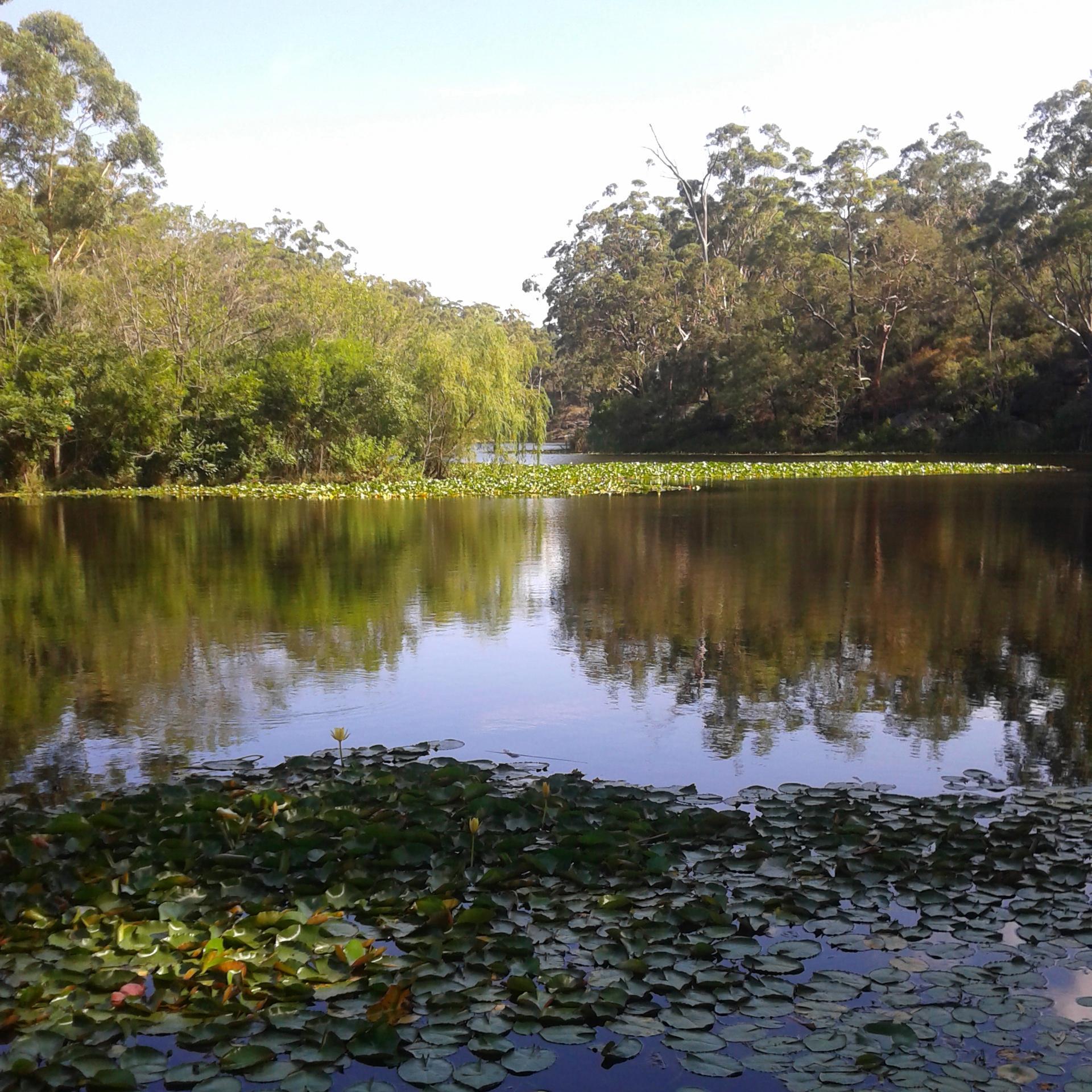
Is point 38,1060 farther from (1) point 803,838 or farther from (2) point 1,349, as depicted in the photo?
(2) point 1,349

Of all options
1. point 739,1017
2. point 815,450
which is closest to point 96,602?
point 739,1017

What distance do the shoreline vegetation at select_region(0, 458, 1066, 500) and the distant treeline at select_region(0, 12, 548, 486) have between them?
1018 millimetres

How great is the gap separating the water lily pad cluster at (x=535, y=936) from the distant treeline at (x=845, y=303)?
40.4 meters

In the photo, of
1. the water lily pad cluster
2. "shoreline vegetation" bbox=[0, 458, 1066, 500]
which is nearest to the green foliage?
"shoreline vegetation" bbox=[0, 458, 1066, 500]

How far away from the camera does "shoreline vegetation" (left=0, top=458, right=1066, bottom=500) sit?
27.7m

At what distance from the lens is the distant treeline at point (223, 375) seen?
94.8 feet

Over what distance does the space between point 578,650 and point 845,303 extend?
46849mm

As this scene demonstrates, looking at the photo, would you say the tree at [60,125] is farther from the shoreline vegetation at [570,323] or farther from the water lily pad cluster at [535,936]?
the water lily pad cluster at [535,936]

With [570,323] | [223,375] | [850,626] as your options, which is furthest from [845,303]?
[850,626]

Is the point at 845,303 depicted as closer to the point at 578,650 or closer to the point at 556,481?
the point at 556,481

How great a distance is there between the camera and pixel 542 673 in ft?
27.4

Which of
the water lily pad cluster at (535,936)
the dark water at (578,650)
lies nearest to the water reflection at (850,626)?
the dark water at (578,650)

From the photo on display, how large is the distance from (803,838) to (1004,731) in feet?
8.34

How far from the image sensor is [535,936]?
389 cm
